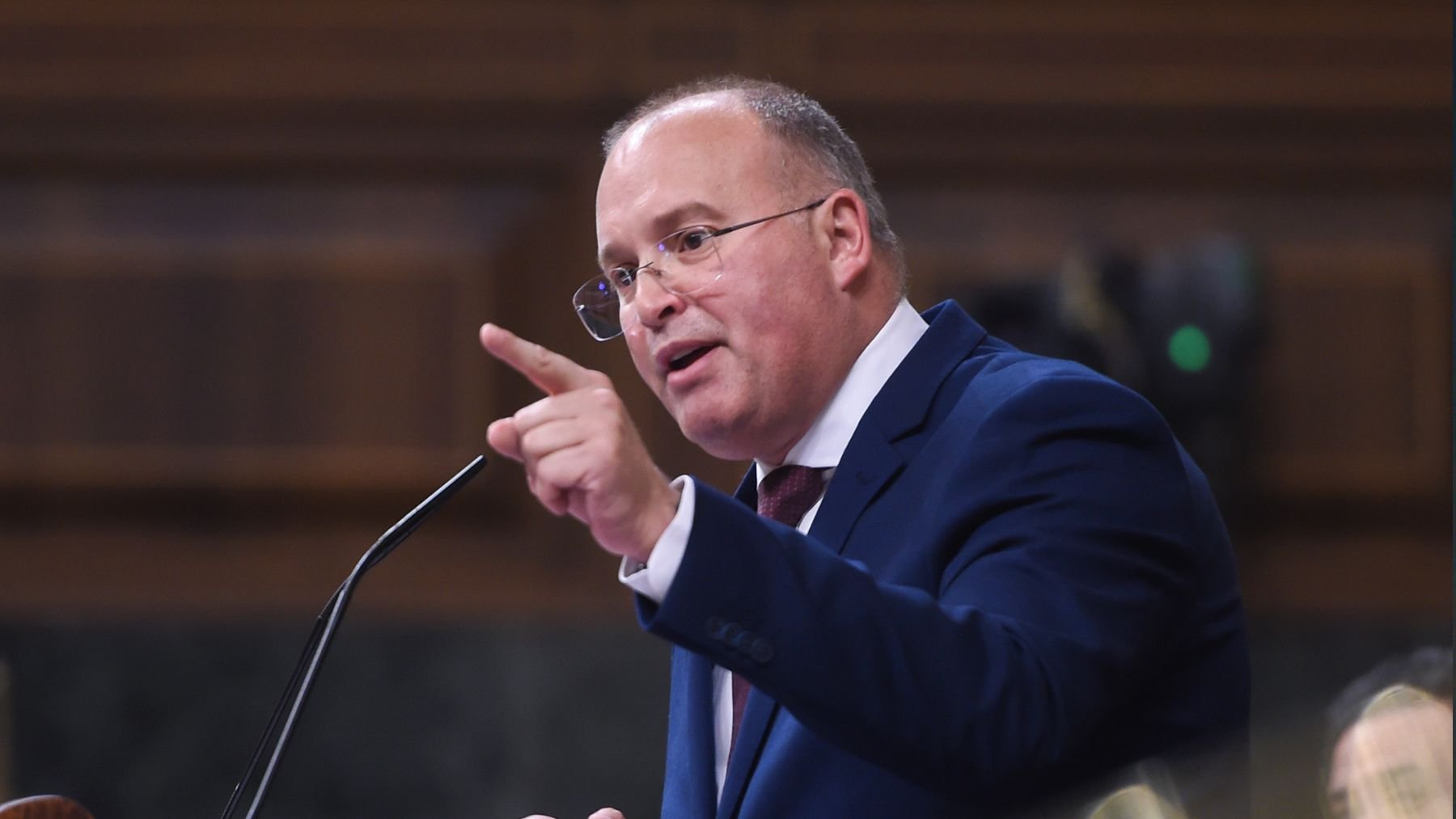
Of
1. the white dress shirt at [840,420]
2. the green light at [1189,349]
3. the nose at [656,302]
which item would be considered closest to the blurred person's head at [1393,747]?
the white dress shirt at [840,420]

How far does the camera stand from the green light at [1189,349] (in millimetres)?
3521

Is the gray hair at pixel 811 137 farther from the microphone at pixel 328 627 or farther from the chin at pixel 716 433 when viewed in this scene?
the microphone at pixel 328 627

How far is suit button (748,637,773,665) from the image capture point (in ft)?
3.57

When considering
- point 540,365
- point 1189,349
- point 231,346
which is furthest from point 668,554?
point 231,346

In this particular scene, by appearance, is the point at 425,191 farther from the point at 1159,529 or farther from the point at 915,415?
the point at 1159,529

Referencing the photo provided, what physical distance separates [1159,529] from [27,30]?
315 centimetres

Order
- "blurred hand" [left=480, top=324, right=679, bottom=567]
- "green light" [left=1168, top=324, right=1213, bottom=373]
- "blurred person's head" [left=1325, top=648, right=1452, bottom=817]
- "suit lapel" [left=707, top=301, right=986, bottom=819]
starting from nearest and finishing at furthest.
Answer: "blurred person's head" [left=1325, top=648, right=1452, bottom=817] < "blurred hand" [left=480, top=324, right=679, bottom=567] < "suit lapel" [left=707, top=301, right=986, bottom=819] < "green light" [left=1168, top=324, right=1213, bottom=373]

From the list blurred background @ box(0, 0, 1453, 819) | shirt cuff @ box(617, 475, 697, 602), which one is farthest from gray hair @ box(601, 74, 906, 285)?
blurred background @ box(0, 0, 1453, 819)

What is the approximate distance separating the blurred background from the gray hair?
183 centimetres

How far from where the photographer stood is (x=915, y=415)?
1.51 m

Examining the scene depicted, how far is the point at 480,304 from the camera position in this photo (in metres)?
3.73

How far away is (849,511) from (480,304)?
7.75ft

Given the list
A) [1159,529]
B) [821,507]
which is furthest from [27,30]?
[1159,529]

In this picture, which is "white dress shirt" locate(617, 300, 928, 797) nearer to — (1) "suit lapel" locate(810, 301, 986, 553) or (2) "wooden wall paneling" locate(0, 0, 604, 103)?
(1) "suit lapel" locate(810, 301, 986, 553)
